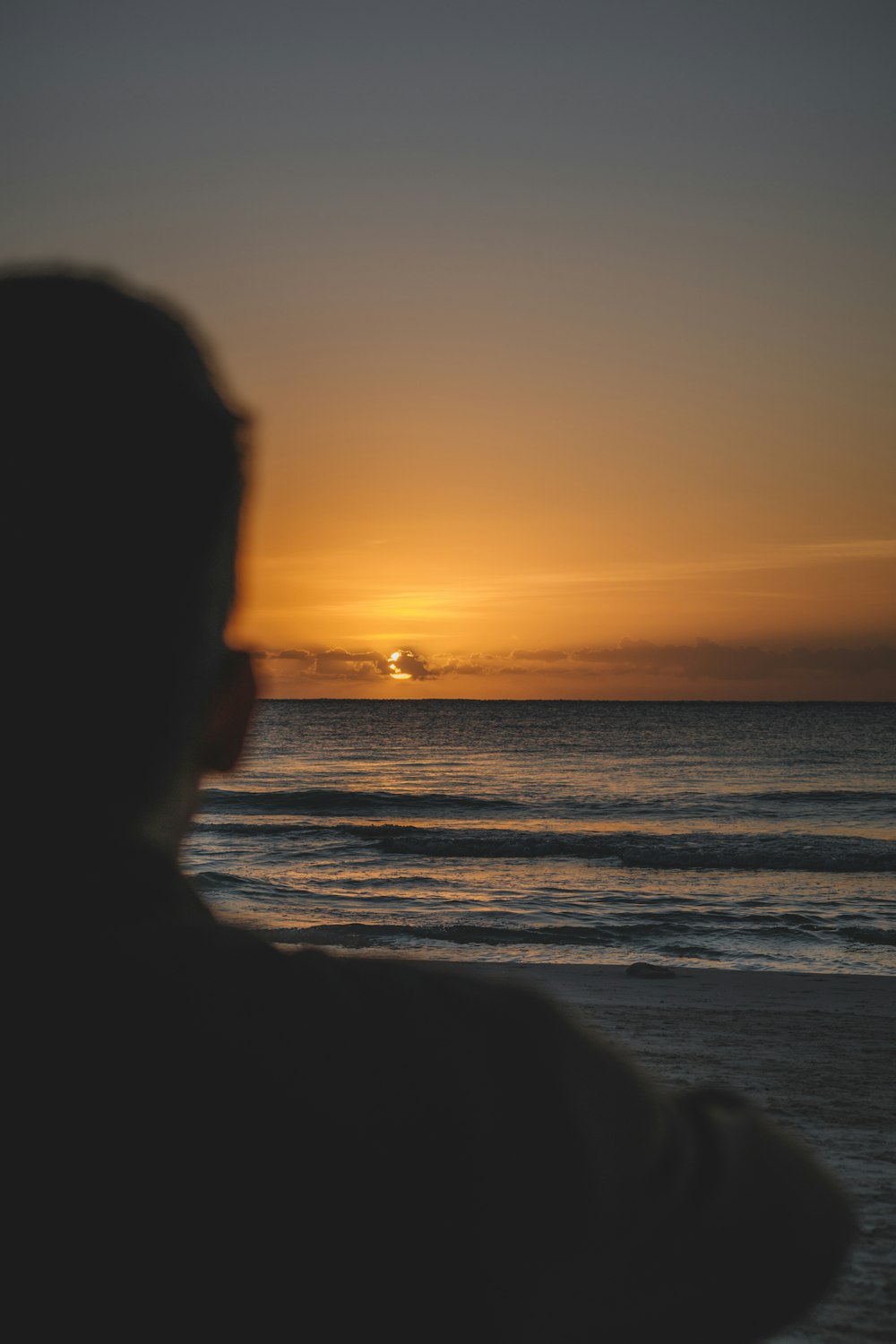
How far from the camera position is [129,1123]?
532 mm

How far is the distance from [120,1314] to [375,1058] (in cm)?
18

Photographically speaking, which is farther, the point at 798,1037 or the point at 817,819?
the point at 817,819

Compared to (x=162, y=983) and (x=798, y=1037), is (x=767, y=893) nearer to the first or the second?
(x=798, y=1037)

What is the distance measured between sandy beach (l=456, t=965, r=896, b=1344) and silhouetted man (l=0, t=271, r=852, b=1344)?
231 centimetres

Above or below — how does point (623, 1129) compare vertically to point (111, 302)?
below

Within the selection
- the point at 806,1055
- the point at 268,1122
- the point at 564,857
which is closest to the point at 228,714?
the point at 268,1122

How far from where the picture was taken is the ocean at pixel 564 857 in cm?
1234

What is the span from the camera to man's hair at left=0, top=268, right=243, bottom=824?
0.62 metres

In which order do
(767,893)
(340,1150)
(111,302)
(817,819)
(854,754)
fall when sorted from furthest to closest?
1. (854,754)
2. (817,819)
3. (767,893)
4. (111,302)
5. (340,1150)

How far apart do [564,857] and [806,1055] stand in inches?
528

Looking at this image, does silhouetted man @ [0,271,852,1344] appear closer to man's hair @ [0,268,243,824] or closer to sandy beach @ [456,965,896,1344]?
man's hair @ [0,268,243,824]

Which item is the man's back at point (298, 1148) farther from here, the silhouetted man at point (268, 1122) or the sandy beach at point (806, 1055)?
the sandy beach at point (806, 1055)

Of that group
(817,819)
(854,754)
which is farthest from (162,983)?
(854,754)

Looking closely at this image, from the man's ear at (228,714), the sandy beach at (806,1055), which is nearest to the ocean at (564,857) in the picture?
the man's ear at (228,714)
